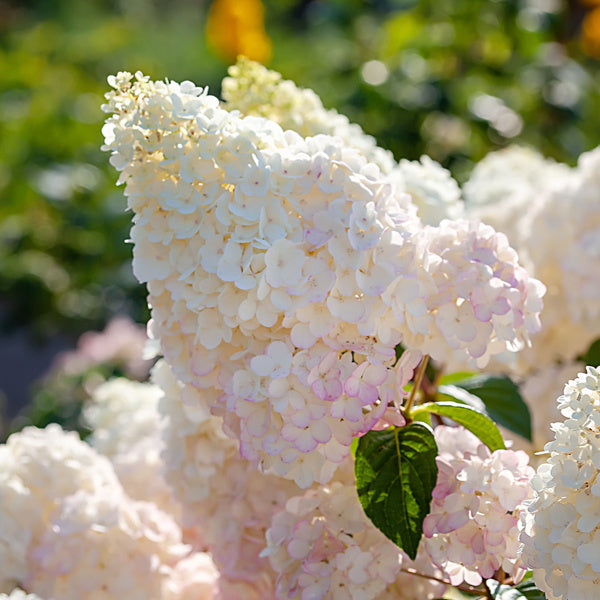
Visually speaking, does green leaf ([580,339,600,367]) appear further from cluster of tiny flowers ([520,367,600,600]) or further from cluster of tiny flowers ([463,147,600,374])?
cluster of tiny flowers ([520,367,600,600])

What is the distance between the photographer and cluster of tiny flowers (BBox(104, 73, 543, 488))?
1.86ft

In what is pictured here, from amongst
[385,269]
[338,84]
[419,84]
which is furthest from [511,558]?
[338,84]

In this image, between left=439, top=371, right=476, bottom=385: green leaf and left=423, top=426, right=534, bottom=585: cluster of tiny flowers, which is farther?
left=439, top=371, right=476, bottom=385: green leaf

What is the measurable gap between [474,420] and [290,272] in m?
0.19

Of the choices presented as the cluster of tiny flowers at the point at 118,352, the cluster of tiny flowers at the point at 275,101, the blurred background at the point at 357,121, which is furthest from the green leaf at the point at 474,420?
the cluster of tiny flowers at the point at 118,352

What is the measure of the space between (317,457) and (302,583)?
9 cm

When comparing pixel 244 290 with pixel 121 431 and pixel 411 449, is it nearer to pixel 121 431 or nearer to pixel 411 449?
pixel 411 449

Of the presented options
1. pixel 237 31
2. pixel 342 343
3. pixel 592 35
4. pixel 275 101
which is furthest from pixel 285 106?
pixel 237 31

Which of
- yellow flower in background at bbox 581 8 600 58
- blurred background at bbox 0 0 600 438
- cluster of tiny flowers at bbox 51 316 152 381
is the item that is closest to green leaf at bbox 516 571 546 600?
blurred background at bbox 0 0 600 438

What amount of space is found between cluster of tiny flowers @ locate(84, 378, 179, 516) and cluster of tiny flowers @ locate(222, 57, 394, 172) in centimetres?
26

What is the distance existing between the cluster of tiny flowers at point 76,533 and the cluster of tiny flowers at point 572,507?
13.2 inches

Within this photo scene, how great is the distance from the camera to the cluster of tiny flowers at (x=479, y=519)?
1.94 ft

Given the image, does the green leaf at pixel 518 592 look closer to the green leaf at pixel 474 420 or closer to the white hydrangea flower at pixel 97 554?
the green leaf at pixel 474 420

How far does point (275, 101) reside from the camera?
2.48 feet
